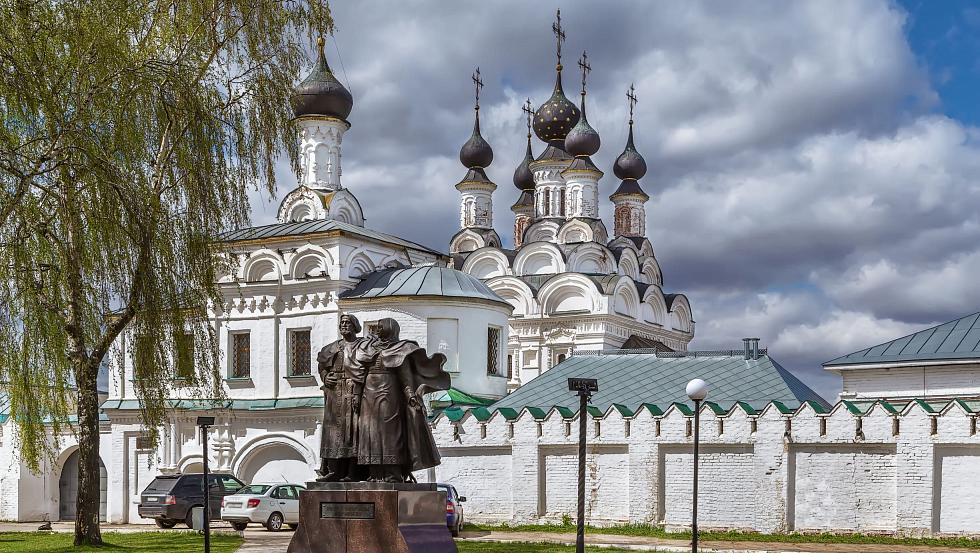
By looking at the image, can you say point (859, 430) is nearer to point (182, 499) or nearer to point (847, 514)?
point (847, 514)

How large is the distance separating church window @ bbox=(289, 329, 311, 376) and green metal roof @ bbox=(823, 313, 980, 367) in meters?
12.7

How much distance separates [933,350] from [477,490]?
920 cm

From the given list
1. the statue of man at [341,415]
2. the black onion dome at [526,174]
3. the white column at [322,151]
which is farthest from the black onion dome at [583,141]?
the statue of man at [341,415]

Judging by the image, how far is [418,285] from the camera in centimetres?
2973

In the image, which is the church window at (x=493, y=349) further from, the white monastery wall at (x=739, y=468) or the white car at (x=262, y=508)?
the white car at (x=262, y=508)

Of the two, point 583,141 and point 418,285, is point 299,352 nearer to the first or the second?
point 418,285

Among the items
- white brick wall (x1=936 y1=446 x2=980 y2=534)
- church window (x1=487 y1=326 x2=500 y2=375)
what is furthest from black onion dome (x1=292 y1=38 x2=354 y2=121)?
white brick wall (x1=936 y1=446 x2=980 y2=534)

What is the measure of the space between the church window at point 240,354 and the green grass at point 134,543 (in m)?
9.87

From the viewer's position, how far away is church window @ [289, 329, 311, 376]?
3038 centimetres

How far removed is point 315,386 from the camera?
29.7 m

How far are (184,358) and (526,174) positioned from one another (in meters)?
40.5

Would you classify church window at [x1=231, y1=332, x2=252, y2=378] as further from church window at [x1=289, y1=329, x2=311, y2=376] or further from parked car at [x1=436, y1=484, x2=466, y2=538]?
parked car at [x1=436, y1=484, x2=466, y2=538]

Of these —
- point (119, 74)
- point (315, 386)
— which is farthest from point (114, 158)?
point (315, 386)

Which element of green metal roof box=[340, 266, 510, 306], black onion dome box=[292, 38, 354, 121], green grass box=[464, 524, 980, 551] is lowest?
green grass box=[464, 524, 980, 551]
